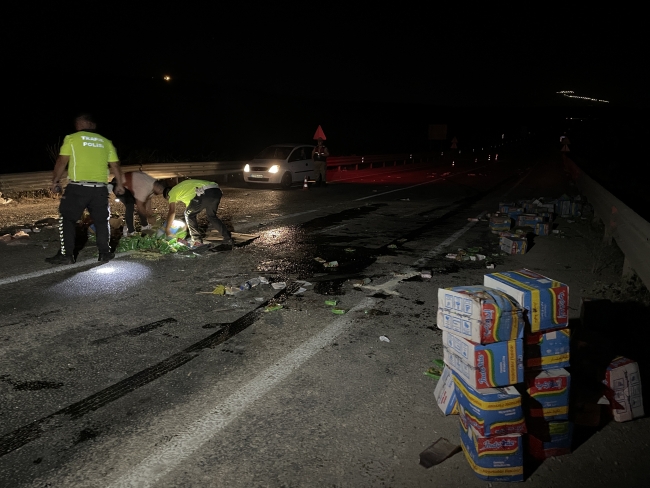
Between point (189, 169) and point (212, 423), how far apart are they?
741 inches

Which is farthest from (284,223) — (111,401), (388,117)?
(388,117)

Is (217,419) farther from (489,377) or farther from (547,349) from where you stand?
(547,349)

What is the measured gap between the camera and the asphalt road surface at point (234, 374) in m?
Answer: 2.93

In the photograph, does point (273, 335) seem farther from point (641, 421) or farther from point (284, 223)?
point (284, 223)

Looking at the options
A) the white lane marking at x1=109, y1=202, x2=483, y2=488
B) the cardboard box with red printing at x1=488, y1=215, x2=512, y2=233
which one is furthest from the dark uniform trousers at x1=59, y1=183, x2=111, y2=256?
the cardboard box with red printing at x1=488, y1=215, x2=512, y2=233

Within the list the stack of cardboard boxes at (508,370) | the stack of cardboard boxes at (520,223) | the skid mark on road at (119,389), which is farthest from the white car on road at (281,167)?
the stack of cardboard boxes at (508,370)

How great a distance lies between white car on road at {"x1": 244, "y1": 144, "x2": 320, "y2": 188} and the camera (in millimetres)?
19281

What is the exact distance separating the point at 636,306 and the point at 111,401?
5.67 m

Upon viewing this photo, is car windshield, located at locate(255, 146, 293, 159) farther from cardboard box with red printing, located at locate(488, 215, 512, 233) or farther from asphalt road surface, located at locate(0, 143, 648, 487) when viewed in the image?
asphalt road surface, located at locate(0, 143, 648, 487)

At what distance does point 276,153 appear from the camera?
20188 millimetres

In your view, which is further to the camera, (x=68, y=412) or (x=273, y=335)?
(x=273, y=335)

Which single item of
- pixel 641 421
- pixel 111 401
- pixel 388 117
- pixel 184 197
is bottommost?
pixel 641 421

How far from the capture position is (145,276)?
6809 millimetres

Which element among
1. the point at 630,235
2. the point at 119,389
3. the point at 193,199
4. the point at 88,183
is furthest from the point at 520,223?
the point at 119,389
